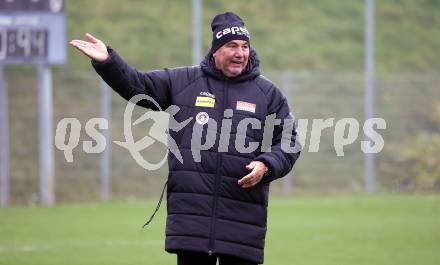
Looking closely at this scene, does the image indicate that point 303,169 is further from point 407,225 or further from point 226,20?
point 226,20

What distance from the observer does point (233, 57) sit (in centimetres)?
618

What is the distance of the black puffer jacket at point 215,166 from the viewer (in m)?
6.10

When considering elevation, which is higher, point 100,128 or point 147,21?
point 147,21

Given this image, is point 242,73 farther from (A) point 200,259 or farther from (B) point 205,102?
(A) point 200,259

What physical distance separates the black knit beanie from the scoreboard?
12793 millimetres

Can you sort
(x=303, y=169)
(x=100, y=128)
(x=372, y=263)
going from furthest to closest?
(x=303, y=169) → (x=100, y=128) → (x=372, y=263)

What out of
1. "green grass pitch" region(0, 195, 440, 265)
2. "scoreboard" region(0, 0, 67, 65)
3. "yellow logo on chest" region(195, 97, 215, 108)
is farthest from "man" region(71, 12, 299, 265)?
"scoreboard" region(0, 0, 67, 65)

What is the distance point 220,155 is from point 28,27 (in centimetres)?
1346

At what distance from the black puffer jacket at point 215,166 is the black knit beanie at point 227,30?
0.17 m

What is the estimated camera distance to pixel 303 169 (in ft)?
77.9

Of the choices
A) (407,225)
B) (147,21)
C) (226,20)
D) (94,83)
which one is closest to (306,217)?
(407,225)

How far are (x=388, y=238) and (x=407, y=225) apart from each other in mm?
1737

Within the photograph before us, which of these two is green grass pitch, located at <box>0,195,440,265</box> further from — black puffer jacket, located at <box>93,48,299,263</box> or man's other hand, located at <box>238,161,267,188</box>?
man's other hand, located at <box>238,161,267,188</box>

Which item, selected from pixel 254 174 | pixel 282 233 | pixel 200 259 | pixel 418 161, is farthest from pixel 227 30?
pixel 418 161
